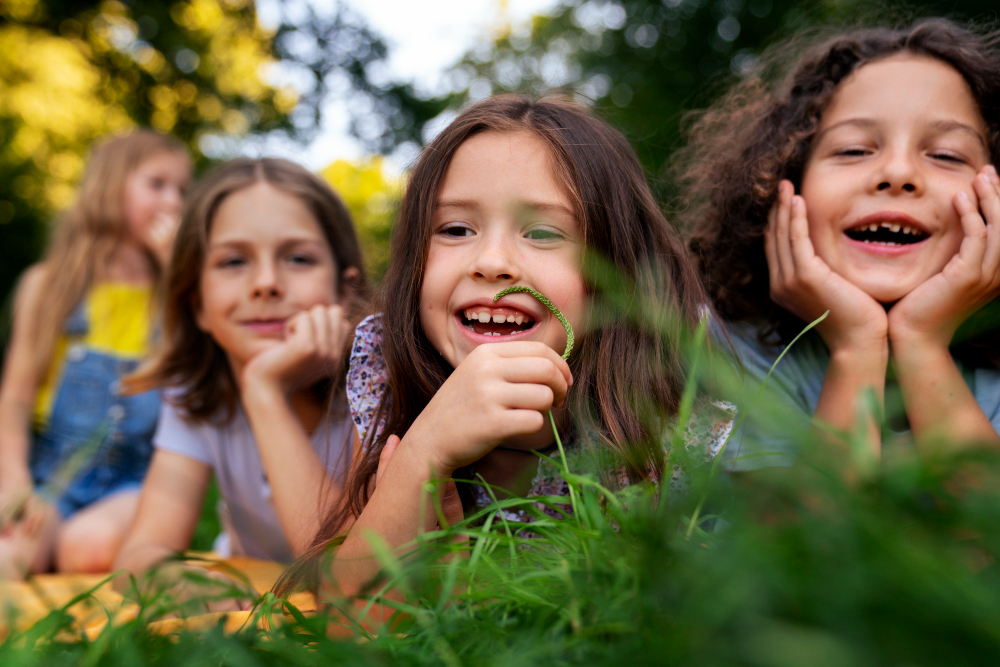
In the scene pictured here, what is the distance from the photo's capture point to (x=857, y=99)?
6.22 ft

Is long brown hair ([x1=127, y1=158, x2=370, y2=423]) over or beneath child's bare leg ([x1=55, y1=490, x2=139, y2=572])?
over

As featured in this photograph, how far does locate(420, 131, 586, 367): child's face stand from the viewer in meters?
1.49

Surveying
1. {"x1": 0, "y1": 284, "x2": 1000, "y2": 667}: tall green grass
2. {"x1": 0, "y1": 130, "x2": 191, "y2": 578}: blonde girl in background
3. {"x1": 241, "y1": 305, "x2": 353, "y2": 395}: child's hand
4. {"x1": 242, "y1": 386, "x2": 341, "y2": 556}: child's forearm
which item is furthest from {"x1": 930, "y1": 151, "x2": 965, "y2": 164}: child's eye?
{"x1": 0, "y1": 130, "x2": 191, "y2": 578}: blonde girl in background

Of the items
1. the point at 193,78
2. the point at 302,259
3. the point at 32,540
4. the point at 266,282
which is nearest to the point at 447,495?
the point at 266,282

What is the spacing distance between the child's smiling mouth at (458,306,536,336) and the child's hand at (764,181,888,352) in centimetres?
74

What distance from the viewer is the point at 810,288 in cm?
179

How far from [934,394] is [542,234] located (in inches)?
38.3

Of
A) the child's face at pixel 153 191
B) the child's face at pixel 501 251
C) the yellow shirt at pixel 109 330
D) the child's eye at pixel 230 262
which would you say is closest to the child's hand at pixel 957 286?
the child's face at pixel 501 251

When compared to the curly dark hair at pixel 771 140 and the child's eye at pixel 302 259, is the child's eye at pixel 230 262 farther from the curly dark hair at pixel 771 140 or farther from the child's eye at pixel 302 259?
the curly dark hair at pixel 771 140

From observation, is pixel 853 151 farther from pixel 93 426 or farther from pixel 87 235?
pixel 87 235

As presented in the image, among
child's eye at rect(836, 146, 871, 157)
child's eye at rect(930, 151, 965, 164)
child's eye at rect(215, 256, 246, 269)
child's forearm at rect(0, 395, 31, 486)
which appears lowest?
child's forearm at rect(0, 395, 31, 486)

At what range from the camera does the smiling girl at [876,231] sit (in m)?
1.70

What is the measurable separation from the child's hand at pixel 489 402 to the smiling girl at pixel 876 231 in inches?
24.7

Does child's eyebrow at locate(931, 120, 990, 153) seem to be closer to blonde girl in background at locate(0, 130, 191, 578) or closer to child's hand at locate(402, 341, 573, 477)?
child's hand at locate(402, 341, 573, 477)
